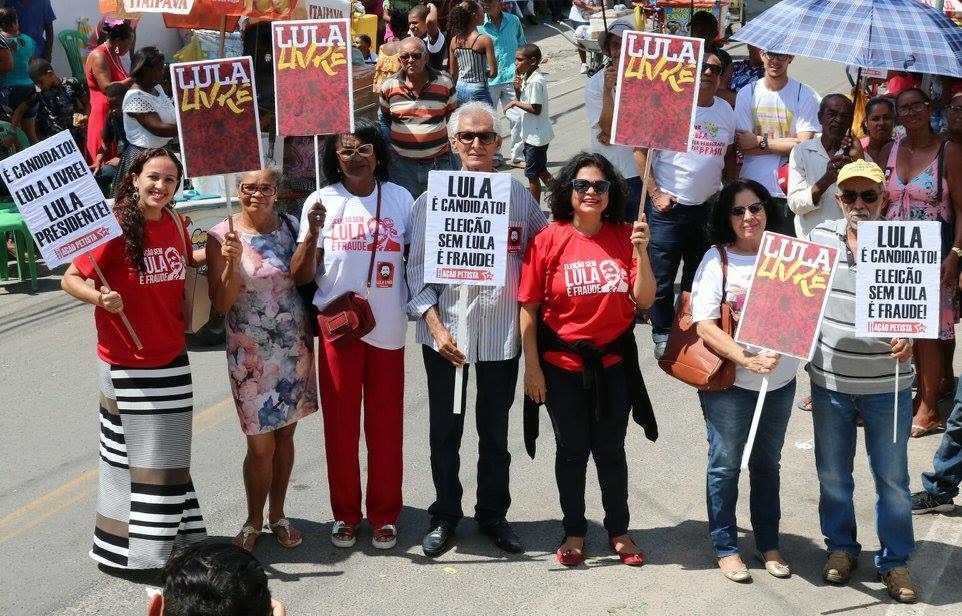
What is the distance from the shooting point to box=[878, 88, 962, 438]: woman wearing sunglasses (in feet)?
22.1

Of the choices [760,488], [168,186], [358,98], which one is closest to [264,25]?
[358,98]

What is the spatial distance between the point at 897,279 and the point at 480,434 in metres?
2.01

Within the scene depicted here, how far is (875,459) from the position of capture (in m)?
5.24

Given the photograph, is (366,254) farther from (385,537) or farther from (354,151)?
(385,537)

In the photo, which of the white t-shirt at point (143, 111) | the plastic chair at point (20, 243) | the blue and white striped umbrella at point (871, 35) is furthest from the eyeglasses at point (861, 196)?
the plastic chair at point (20, 243)

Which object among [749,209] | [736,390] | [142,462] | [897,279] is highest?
[749,209]

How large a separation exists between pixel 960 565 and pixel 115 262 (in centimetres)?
404

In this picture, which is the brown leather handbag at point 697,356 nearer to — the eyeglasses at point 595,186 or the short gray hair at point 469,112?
the eyeglasses at point 595,186

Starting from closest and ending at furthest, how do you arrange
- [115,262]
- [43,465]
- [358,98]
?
[115,262], [43,465], [358,98]

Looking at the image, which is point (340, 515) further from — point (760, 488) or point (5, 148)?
point (5, 148)

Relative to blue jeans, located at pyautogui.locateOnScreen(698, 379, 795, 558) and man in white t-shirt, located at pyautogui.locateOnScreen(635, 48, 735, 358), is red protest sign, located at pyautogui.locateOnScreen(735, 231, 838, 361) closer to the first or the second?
blue jeans, located at pyautogui.locateOnScreen(698, 379, 795, 558)

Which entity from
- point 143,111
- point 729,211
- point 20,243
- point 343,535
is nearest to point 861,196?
point 729,211

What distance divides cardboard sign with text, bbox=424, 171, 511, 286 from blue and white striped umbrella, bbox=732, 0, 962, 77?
7.08 feet

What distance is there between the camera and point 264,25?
11578mm
